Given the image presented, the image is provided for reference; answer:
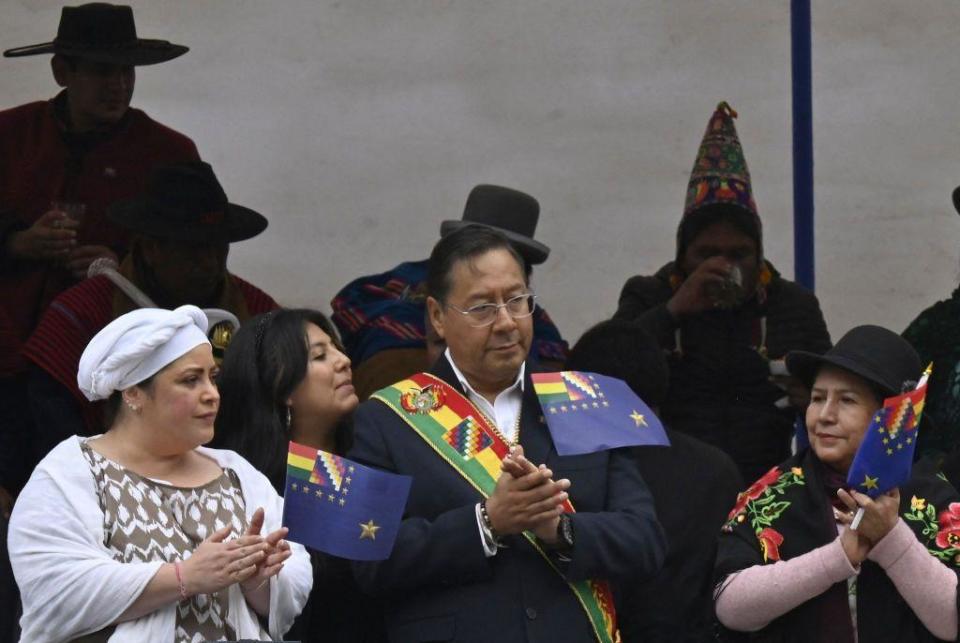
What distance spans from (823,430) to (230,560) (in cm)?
130

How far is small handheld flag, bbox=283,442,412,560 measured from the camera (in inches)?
151

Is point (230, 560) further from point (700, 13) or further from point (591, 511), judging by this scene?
point (700, 13)

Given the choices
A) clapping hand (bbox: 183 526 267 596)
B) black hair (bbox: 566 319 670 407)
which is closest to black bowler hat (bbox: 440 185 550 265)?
black hair (bbox: 566 319 670 407)

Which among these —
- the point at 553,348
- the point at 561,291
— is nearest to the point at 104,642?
the point at 553,348

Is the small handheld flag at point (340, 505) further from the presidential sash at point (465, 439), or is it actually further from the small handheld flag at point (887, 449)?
the small handheld flag at point (887, 449)

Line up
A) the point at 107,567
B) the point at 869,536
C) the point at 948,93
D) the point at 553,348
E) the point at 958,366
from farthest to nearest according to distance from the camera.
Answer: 1. the point at 948,93
2. the point at 553,348
3. the point at 958,366
4. the point at 869,536
5. the point at 107,567

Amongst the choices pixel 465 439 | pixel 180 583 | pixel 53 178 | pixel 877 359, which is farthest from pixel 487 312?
pixel 53 178

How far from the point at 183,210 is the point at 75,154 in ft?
1.75

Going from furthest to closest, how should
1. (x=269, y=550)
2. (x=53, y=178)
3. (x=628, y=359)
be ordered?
(x=53, y=178), (x=628, y=359), (x=269, y=550)

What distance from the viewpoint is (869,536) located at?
396 centimetres

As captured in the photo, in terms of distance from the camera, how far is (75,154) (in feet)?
18.3

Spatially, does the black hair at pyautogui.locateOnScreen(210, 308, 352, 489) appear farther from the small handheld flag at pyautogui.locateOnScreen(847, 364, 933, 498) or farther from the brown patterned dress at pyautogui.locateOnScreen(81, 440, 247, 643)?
the small handheld flag at pyautogui.locateOnScreen(847, 364, 933, 498)

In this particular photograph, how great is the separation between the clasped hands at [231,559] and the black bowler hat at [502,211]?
196cm

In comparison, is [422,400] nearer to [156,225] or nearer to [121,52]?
[156,225]
